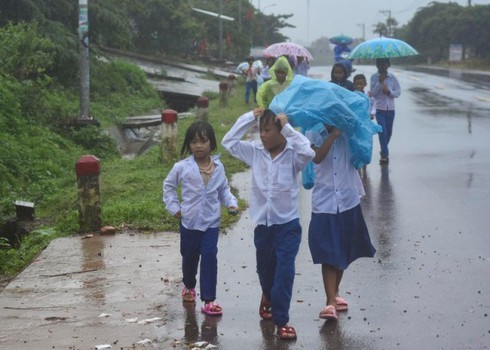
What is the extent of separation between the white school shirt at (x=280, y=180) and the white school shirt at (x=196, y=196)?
0.52 metres

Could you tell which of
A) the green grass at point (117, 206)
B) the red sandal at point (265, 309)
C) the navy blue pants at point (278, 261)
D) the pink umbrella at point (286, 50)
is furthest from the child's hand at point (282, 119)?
the pink umbrella at point (286, 50)

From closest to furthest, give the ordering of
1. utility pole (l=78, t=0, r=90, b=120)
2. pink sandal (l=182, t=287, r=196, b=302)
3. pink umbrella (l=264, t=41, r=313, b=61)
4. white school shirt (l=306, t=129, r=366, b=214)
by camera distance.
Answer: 1. white school shirt (l=306, t=129, r=366, b=214)
2. pink sandal (l=182, t=287, r=196, b=302)
3. utility pole (l=78, t=0, r=90, b=120)
4. pink umbrella (l=264, t=41, r=313, b=61)

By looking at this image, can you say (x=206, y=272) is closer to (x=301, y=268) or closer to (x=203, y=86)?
(x=301, y=268)

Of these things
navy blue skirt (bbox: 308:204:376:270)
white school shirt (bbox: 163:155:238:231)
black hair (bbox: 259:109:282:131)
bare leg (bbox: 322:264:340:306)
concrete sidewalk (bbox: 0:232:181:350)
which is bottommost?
concrete sidewalk (bbox: 0:232:181:350)

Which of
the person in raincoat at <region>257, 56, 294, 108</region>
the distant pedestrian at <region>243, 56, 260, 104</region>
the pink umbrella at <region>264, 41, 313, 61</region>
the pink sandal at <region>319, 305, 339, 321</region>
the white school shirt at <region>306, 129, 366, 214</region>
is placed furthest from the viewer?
the distant pedestrian at <region>243, 56, 260, 104</region>

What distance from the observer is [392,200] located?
11.2 meters

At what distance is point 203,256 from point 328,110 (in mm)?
1422

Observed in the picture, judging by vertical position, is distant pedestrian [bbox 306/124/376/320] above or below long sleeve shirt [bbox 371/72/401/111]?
below

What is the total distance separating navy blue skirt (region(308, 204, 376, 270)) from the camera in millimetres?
6379

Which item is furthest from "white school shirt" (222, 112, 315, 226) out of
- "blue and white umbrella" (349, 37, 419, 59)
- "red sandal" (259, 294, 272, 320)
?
"blue and white umbrella" (349, 37, 419, 59)

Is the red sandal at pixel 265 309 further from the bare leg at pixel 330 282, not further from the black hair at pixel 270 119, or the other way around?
the black hair at pixel 270 119

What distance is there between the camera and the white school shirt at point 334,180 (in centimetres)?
642

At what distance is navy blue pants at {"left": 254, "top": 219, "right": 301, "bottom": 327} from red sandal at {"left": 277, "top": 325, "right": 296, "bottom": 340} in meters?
0.03

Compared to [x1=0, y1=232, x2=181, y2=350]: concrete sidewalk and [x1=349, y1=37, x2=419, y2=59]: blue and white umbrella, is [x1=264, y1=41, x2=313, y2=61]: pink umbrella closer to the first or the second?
[x1=349, y1=37, x2=419, y2=59]: blue and white umbrella
